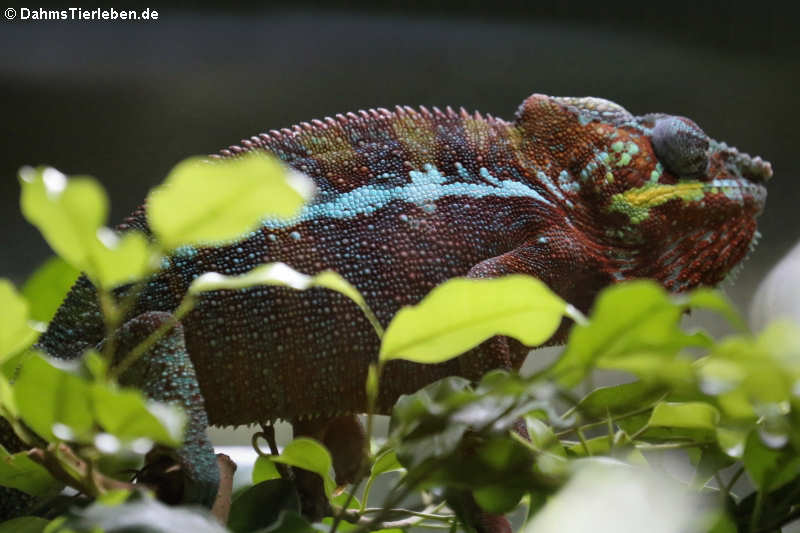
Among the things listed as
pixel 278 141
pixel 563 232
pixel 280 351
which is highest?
pixel 278 141

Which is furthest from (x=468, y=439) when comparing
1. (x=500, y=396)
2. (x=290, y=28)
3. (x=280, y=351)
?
(x=290, y=28)

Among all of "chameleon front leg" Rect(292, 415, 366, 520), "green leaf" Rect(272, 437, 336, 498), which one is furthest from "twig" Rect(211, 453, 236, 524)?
"chameleon front leg" Rect(292, 415, 366, 520)

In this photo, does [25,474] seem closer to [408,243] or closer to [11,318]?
[11,318]

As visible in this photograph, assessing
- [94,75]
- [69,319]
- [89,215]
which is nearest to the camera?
[89,215]

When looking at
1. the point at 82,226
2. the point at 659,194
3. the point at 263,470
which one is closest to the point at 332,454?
the point at 263,470

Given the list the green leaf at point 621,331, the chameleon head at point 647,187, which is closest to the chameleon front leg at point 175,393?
the green leaf at point 621,331

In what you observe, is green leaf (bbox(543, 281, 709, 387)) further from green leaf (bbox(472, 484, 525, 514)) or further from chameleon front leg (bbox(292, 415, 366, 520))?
chameleon front leg (bbox(292, 415, 366, 520))

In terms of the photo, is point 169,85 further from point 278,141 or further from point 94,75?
point 278,141
